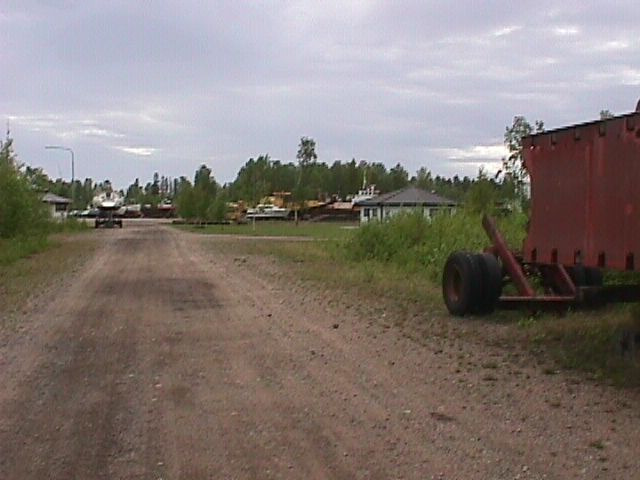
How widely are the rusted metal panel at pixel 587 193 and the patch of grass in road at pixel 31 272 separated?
25.2ft

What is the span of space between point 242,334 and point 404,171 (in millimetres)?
130139

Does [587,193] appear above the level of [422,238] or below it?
above

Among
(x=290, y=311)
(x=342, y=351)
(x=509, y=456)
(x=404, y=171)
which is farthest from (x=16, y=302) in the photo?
(x=404, y=171)

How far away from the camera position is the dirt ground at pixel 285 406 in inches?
241

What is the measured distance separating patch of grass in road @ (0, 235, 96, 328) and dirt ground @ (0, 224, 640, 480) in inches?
111

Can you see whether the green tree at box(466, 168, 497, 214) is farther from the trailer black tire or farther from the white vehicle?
the white vehicle

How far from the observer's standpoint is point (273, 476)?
584cm

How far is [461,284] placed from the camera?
45.0 feet

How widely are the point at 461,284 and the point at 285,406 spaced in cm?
646

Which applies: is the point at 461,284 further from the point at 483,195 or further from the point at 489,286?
the point at 483,195

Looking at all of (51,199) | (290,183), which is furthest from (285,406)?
(290,183)

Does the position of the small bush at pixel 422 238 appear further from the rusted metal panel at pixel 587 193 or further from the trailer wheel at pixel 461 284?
the rusted metal panel at pixel 587 193

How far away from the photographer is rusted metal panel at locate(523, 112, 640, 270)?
8438mm

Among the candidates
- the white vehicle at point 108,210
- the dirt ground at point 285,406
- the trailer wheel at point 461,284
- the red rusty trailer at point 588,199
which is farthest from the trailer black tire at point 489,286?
the white vehicle at point 108,210
